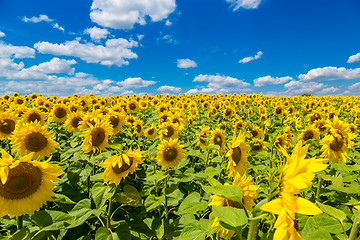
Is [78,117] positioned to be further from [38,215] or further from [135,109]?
[135,109]

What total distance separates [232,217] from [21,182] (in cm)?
239

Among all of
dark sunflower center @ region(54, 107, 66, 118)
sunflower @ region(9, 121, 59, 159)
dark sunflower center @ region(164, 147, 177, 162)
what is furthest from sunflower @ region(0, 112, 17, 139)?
dark sunflower center @ region(164, 147, 177, 162)

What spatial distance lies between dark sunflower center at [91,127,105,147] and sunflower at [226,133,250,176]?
2.34 m

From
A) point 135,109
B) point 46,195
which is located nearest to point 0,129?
point 46,195

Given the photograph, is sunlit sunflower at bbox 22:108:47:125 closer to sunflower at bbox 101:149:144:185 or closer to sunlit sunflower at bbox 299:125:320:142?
sunflower at bbox 101:149:144:185

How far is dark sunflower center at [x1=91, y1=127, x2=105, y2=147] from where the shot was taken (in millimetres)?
3666

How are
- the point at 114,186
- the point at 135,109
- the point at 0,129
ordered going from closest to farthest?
the point at 114,186 < the point at 0,129 < the point at 135,109

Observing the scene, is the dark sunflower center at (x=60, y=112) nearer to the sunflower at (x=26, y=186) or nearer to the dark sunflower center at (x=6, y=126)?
the dark sunflower center at (x=6, y=126)

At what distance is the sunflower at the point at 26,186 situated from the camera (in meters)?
2.19

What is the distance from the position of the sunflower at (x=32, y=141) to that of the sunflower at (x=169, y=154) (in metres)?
2.12

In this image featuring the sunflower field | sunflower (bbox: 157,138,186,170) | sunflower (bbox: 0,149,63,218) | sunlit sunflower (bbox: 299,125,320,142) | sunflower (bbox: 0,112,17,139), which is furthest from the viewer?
sunlit sunflower (bbox: 299,125,320,142)

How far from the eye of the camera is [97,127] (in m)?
3.77

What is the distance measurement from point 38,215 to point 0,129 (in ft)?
13.9

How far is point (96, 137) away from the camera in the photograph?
3.70 meters
